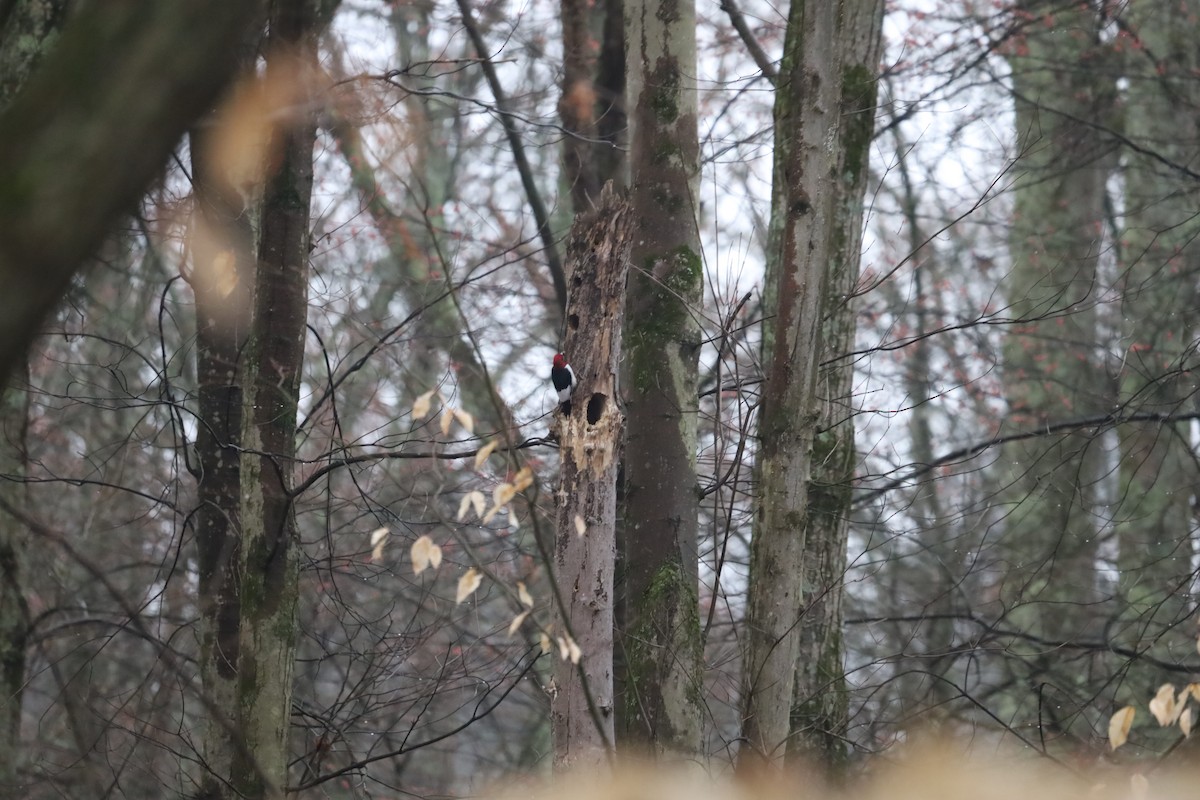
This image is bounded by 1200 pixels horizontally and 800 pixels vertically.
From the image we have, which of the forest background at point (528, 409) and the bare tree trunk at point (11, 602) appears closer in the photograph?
the forest background at point (528, 409)

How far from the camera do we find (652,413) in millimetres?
5379

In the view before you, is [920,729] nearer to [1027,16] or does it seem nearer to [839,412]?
[839,412]

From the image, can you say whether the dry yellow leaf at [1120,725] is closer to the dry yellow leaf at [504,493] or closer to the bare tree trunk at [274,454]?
the dry yellow leaf at [504,493]

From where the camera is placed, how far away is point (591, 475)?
3760mm

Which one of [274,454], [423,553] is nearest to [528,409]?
[274,454]

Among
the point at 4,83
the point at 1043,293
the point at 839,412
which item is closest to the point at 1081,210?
the point at 1043,293

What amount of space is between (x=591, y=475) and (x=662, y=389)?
67.0 inches

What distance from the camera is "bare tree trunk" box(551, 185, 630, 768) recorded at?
362cm

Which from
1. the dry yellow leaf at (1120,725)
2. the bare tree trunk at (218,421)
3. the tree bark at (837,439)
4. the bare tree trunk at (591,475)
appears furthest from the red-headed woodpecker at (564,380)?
the dry yellow leaf at (1120,725)

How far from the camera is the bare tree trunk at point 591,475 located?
143 inches

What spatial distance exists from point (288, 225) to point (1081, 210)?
10212 millimetres

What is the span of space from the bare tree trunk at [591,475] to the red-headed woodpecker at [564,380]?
1.2 inches

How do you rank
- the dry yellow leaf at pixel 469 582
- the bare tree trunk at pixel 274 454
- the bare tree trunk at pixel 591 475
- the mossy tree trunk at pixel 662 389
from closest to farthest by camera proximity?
the dry yellow leaf at pixel 469 582
the bare tree trunk at pixel 591 475
the bare tree trunk at pixel 274 454
the mossy tree trunk at pixel 662 389

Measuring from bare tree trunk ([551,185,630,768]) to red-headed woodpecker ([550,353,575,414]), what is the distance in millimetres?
29
